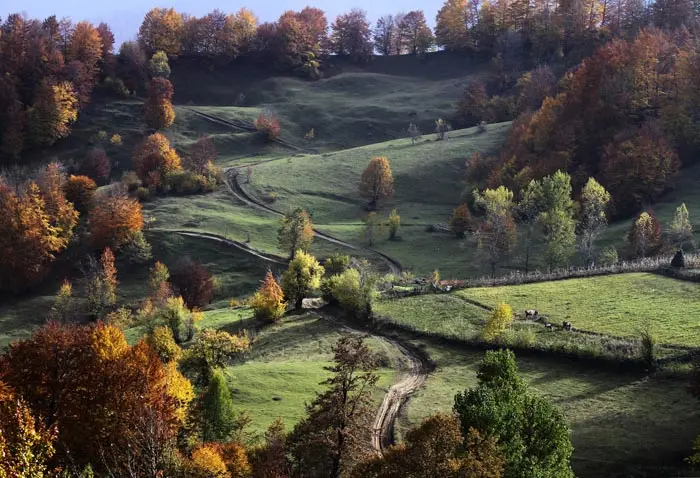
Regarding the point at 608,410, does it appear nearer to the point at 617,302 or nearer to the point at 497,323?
the point at 497,323

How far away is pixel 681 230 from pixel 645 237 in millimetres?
4224

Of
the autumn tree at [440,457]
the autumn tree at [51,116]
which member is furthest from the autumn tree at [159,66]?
the autumn tree at [440,457]

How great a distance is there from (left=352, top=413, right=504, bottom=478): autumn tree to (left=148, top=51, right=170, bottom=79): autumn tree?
173 m

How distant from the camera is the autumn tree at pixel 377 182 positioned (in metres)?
126

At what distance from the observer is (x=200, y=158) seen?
449 feet

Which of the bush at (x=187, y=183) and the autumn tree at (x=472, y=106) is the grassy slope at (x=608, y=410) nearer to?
the bush at (x=187, y=183)

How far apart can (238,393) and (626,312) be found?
35961mm

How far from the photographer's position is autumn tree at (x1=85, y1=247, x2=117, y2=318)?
93250 millimetres

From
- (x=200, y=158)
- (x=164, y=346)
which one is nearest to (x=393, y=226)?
(x=200, y=158)

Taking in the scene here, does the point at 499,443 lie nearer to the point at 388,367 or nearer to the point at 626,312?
the point at 388,367

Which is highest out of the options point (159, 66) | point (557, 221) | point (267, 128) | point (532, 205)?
point (159, 66)

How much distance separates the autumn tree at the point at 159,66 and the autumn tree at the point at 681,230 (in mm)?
145563

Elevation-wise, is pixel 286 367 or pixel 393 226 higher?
pixel 393 226

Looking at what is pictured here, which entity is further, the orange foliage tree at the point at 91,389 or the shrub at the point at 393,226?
Answer: the shrub at the point at 393,226
